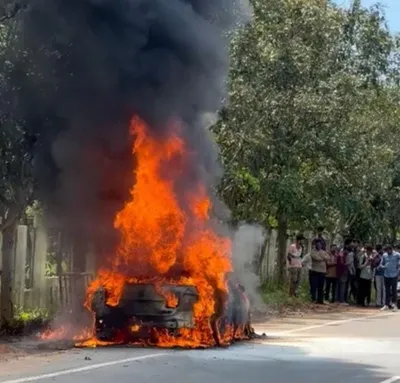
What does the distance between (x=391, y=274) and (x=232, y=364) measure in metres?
15.3

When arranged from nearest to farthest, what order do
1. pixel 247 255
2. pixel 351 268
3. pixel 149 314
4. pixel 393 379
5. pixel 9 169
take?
1. pixel 393 379
2. pixel 149 314
3. pixel 9 169
4. pixel 247 255
5. pixel 351 268

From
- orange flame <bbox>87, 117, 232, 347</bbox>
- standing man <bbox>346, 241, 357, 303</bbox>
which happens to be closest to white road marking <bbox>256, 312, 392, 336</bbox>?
orange flame <bbox>87, 117, 232, 347</bbox>

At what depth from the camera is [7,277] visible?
16.7 m

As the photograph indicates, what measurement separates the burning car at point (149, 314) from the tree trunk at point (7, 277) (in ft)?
7.77

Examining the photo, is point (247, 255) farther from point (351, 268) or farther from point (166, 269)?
point (351, 268)

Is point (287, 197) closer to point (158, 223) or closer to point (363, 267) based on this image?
point (363, 267)

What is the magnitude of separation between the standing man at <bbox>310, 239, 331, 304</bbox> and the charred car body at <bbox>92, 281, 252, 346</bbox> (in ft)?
42.9

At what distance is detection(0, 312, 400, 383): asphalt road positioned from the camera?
1164cm

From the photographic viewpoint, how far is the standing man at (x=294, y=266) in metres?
27.2

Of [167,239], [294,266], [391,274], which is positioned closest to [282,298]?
[294,266]

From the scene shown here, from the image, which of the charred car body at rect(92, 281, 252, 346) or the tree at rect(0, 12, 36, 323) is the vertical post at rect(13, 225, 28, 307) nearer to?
the tree at rect(0, 12, 36, 323)

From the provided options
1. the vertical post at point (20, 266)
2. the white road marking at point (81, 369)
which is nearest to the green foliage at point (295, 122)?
the vertical post at point (20, 266)

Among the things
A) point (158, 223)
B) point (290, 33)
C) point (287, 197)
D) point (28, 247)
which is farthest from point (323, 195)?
point (158, 223)

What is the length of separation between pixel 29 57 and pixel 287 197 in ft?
34.3
